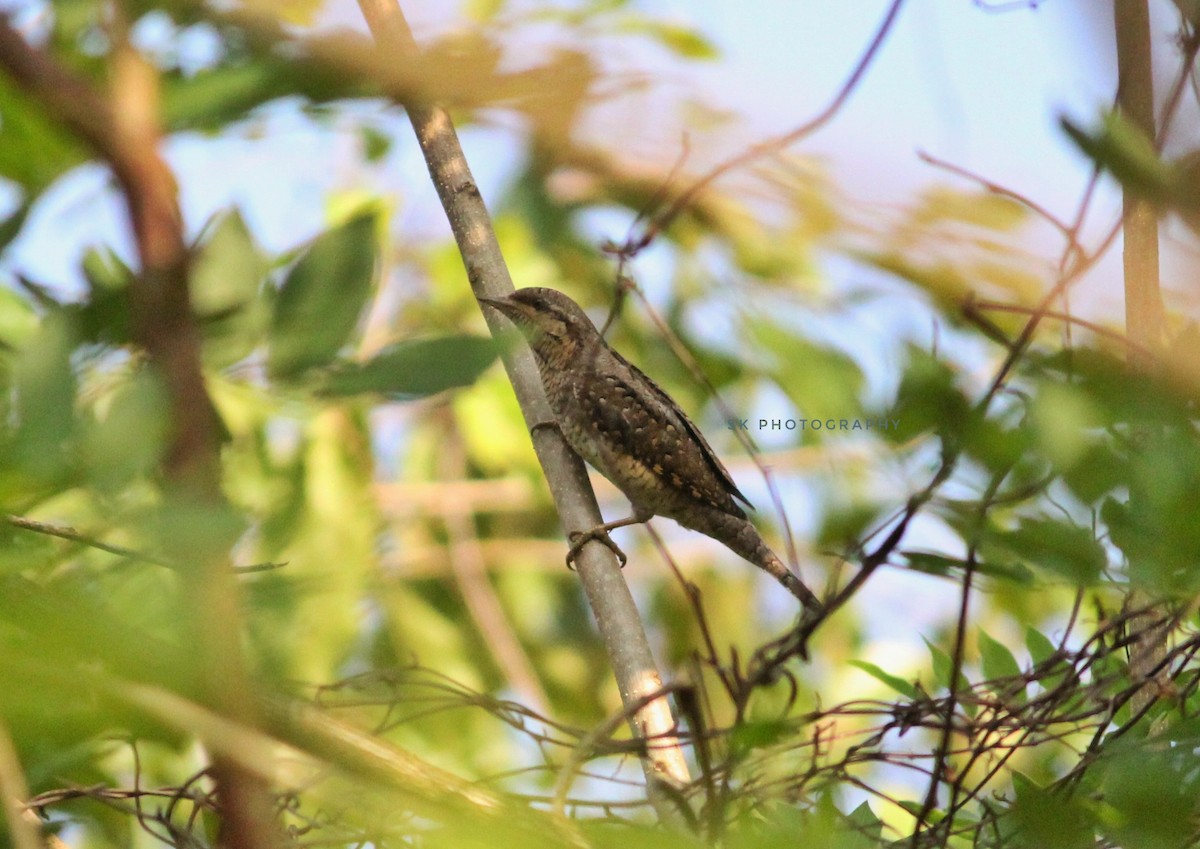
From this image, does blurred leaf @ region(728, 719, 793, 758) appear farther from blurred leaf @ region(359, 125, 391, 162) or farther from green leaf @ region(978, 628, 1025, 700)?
blurred leaf @ region(359, 125, 391, 162)

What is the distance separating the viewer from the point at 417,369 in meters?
0.92

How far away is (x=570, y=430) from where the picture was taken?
10.9 feet

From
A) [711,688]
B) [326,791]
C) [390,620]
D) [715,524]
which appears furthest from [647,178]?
[711,688]

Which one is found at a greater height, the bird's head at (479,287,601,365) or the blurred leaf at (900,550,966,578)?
the blurred leaf at (900,550,966,578)

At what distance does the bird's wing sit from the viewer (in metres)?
3.91

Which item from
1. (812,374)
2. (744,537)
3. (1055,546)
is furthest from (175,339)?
(744,537)

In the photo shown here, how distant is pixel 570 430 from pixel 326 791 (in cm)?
236

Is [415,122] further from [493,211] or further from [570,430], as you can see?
[493,211]

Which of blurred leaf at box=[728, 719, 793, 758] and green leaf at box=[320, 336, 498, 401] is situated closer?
green leaf at box=[320, 336, 498, 401]

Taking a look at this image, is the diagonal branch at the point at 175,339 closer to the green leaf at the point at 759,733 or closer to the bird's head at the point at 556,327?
the green leaf at the point at 759,733

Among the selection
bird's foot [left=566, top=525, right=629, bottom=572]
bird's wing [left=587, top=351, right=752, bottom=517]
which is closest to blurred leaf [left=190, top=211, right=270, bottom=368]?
bird's foot [left=566, top=525, right=629, bottom=572]

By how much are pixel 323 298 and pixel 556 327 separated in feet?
9.20

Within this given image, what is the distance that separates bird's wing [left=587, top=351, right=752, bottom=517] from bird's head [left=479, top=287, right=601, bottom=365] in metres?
0.15

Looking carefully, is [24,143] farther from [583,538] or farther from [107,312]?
[583,538]
